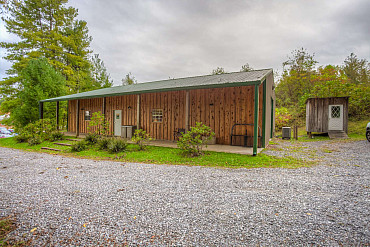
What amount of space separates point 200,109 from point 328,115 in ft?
27.8

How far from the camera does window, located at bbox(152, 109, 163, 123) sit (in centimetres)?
982

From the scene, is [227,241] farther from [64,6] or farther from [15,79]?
[64,6]

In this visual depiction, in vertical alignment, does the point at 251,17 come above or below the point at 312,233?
above

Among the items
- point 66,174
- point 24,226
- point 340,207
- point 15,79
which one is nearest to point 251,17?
point 340,207

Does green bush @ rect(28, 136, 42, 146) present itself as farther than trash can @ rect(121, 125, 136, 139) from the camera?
No

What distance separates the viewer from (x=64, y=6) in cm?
1797

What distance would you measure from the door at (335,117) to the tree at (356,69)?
33.4 feet

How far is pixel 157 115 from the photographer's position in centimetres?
993

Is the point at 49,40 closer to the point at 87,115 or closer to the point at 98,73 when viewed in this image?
the point at 98,73

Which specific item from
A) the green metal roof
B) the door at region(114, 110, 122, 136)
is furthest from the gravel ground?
the door at region(114, 110, 122, 136)

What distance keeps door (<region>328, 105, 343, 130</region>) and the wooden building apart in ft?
14.8

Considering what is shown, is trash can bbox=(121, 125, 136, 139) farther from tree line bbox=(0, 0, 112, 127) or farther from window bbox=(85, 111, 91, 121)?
tree line bbox=(0, 0, 112, 127)

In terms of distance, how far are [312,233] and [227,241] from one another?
37.5 inches

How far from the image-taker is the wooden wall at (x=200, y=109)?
7.73m
